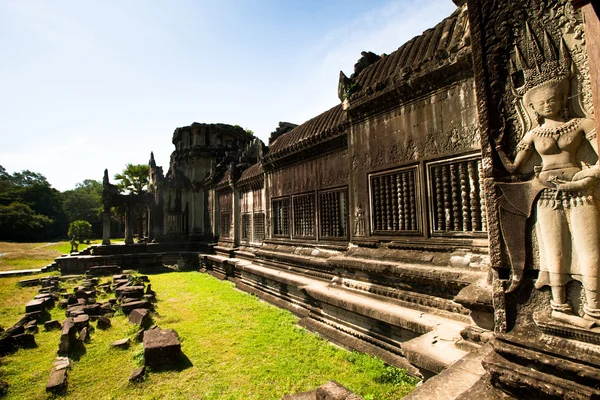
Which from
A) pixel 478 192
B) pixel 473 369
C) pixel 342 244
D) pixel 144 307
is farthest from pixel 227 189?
pixel 473 369

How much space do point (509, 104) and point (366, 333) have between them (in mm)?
3840

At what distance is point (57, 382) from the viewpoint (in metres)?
4.22

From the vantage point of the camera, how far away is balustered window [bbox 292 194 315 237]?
796 cm

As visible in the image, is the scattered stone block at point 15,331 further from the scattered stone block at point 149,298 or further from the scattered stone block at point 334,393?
the scattered stone block at point 334,393

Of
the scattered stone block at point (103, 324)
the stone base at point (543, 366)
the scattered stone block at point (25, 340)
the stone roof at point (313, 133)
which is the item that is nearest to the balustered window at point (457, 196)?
the stone base at point (543, 366)

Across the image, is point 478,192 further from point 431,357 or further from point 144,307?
point 144,307

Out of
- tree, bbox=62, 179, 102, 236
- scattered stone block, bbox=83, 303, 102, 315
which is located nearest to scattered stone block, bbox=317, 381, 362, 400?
scattered stone block, bbox=83, 303, 102, 315

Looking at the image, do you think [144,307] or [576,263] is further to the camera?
[144,307]

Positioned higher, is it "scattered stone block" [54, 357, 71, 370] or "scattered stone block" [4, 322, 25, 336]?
"scattered stone block" [4, 322, 25, 336]

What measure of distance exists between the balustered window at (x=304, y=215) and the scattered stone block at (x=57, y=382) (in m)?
5.39

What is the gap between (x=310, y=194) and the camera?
801cm

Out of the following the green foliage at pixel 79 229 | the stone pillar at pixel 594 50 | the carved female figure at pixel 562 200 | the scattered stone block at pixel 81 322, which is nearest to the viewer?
the stone pillar at pixel 594 50

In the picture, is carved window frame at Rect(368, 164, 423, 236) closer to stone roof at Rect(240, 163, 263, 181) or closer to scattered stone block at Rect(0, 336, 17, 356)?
stone roof at Rect(240, 163, 263, 181)

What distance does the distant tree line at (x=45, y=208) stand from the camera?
32.5 m
